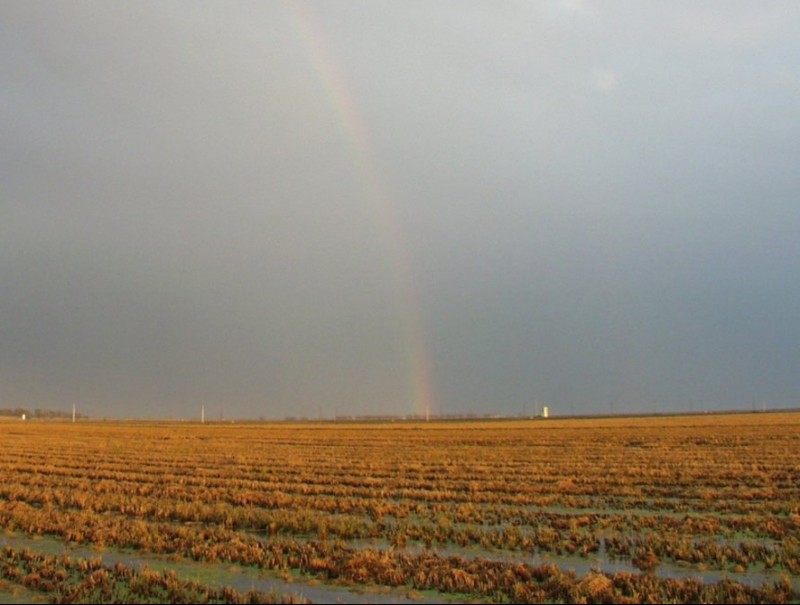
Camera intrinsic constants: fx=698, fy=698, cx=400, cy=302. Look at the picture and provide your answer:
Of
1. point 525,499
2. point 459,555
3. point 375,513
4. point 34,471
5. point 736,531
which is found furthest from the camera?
point 34,471

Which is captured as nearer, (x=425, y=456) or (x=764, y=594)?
(x=764, y=594)

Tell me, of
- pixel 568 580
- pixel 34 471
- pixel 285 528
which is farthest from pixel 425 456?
pixel 568 580

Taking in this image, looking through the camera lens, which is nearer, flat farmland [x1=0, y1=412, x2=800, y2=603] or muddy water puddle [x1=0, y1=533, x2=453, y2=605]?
muddy water puddle [x1=0, y1=533, x2=453, y2=605]

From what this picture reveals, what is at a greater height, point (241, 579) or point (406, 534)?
point (241, 579)

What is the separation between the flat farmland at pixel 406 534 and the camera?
10305mm

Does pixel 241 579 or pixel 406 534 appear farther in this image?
pixel 406 534

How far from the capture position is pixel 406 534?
1474 centimetres

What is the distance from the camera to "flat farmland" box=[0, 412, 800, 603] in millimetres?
10305

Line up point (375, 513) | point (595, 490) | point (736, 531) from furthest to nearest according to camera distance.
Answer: point (595, 490) < point (375, 513) < point (736, 531)

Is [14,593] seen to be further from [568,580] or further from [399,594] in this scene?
[568,580]

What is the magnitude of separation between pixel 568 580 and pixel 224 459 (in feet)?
94.4

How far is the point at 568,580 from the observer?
10398mm

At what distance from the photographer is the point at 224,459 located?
36375 millimetres

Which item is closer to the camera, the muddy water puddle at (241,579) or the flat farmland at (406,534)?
the muddy water puddle at (241,579)
